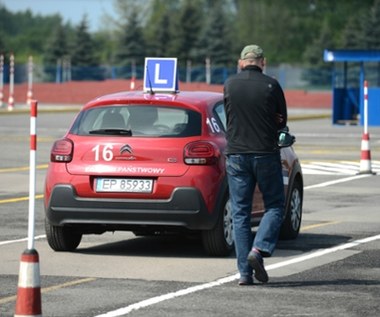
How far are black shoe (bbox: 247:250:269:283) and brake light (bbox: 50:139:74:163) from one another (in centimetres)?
251

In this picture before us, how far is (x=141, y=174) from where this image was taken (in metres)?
12.4

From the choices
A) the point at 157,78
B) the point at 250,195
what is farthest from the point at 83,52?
the point at 250,195

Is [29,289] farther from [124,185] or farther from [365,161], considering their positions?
[365,161]

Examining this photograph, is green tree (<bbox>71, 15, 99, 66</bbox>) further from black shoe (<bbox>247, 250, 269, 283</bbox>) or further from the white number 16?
black shoe (<bbox>247, 250, 269, 283</bbox>)

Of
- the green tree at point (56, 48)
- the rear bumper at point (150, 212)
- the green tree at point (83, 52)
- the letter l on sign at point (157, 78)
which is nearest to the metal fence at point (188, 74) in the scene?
the green tree at point (83, 52)

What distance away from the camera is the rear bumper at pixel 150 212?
40.4 feet

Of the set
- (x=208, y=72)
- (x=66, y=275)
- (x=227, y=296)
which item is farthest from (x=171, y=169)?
(x=208, y=72)

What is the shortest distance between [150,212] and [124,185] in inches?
13.7

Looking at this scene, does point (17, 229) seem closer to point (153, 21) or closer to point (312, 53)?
point (312, 53)

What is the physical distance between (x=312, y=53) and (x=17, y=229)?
3478 inches

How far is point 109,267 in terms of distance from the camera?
39.0 ft

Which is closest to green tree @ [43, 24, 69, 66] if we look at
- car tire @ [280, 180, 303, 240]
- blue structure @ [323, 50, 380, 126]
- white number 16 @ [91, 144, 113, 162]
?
blue structure @ [323, 50, 380, 126]

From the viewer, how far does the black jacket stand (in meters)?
10.9

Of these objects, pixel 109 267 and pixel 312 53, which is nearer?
pixel 109 267
